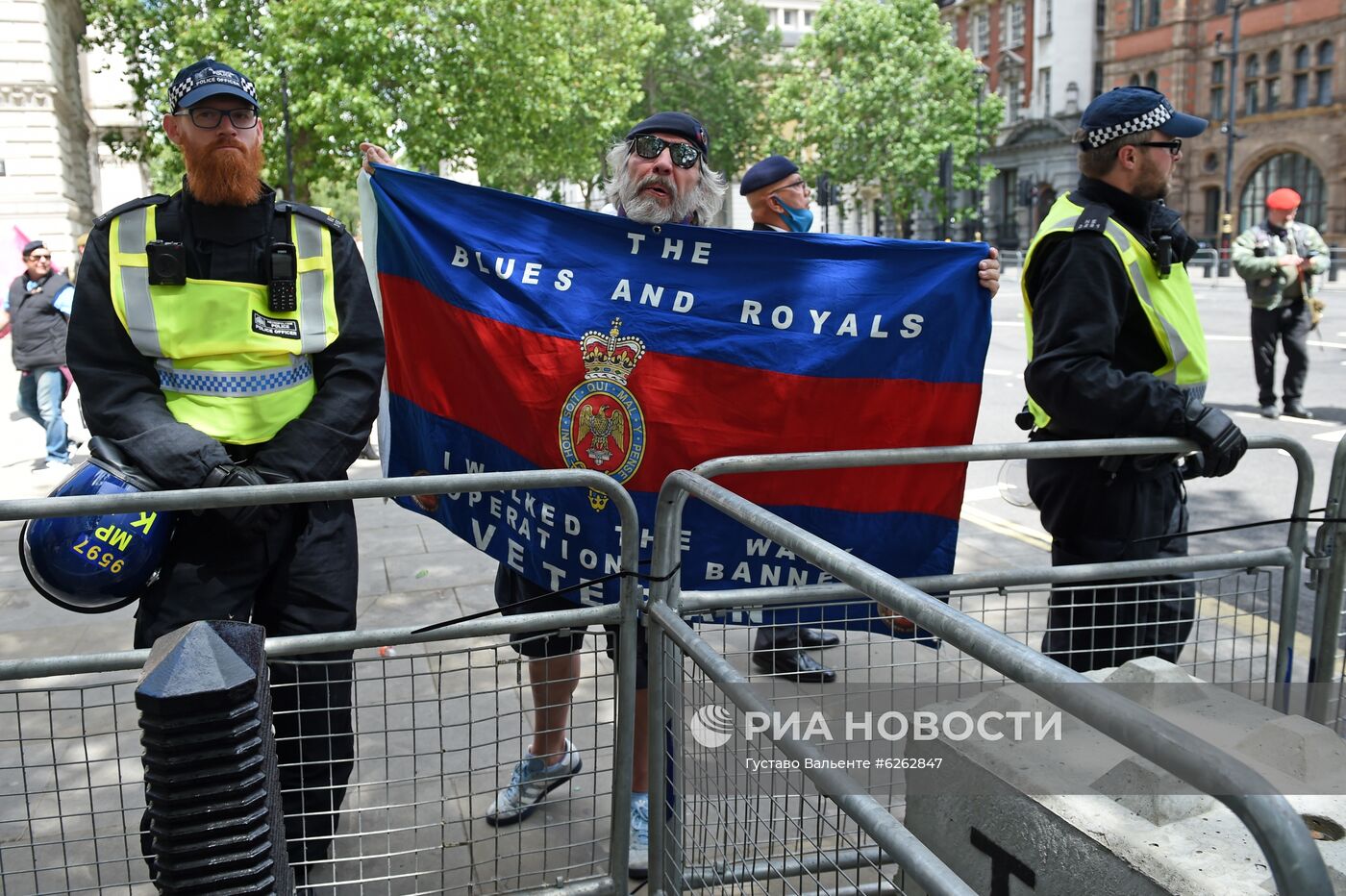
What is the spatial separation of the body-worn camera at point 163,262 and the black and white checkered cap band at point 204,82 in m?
0.44

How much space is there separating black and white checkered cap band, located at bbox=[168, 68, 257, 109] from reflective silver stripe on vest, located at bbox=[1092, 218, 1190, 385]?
94.4 inches

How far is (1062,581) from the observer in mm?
2971

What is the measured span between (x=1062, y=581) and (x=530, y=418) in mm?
1519

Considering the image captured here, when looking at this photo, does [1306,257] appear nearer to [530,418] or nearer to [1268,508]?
[1268,508]

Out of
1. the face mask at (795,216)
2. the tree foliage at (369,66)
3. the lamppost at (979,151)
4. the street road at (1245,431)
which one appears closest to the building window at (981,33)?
the lamppost at (979,151)

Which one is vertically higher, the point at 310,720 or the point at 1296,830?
the point at 1296,830

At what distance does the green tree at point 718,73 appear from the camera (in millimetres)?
57188

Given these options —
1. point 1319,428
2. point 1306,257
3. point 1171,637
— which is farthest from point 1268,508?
point 1171,637

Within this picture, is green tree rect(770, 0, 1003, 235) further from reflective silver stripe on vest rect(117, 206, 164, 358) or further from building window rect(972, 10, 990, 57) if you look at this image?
reflective silver stripe on vest rect(117, 206, 164, 358)

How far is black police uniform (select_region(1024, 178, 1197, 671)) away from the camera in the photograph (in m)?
3.13

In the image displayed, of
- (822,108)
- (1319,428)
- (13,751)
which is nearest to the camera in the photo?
(13,751)

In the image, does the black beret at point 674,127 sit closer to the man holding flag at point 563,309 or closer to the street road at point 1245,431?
the man holding flag at point 563,309

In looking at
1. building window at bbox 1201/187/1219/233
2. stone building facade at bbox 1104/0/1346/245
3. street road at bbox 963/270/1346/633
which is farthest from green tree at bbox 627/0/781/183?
street road at bbox 963/270/1346/633

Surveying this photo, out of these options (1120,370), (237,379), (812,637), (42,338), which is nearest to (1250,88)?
(42,338)
